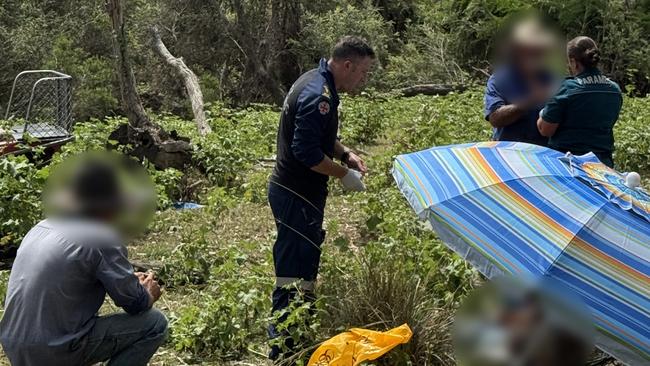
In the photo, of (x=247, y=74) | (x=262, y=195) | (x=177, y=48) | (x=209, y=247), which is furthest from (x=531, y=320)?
(x=177, y=48)

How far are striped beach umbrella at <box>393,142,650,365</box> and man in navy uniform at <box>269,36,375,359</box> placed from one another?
0.59 metres

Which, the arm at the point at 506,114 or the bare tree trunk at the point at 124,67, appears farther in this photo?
the bare tree trunk at the point at 124,67

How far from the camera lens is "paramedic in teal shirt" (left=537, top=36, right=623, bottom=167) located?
425 centimetres

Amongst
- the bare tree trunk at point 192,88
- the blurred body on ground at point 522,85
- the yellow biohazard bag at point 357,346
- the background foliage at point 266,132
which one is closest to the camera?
the yellow biohazard bag at point 357,346

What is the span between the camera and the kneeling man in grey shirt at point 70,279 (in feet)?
9.87

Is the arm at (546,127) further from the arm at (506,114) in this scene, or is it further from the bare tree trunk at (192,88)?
the bare tree trunk at (192,88)

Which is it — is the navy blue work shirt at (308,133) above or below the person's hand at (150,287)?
above

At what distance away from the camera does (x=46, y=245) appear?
3.02 metres

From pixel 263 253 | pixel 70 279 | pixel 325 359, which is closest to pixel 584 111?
pixel 325 359

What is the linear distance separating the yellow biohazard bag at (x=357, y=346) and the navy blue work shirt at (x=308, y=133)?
84 centimetres

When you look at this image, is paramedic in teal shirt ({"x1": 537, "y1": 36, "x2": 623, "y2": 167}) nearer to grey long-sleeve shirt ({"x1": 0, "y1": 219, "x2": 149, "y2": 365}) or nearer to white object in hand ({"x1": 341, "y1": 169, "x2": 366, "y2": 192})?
white object in hand ({"x1": 341, "y1": 169, "x2": 366, "y2": 192})

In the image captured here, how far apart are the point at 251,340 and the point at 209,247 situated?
1612 mm

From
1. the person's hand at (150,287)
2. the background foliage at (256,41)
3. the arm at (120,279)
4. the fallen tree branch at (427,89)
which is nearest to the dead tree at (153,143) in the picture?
the person's hand at (150,287)

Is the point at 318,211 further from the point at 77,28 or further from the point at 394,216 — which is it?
the point at 77,28
